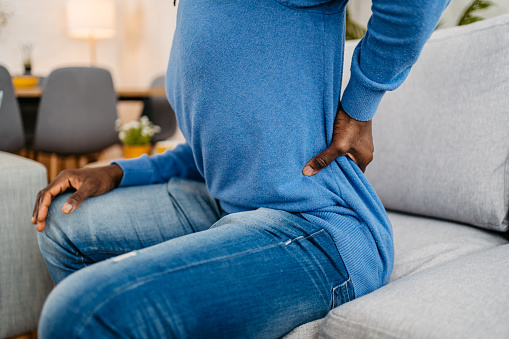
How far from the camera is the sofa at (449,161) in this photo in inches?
32.9

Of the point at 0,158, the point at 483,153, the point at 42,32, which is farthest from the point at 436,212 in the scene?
the point at 42,32

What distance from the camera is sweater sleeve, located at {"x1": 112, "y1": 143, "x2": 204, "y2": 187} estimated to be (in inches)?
38.8

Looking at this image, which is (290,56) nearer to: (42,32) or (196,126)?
(196,126)

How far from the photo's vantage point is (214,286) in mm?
536

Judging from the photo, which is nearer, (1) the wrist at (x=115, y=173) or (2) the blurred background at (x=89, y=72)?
(1) the wrist at (x=115, y=173)

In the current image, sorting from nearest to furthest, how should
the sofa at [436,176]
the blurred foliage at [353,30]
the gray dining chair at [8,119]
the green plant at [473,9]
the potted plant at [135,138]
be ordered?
the sofa at [436,176] → the green plant at [473,9] → the gray dining chair at [8,119] → the blurred foliage at [353,30] → the potted plant at [135,138]

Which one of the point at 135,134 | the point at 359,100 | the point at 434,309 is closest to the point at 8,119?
the point at 135,134

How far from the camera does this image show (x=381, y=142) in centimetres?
115

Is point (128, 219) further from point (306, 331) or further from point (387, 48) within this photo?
point (387, 48)

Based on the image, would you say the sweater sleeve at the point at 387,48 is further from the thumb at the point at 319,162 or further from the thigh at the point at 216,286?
the thigh at the point at 216,286

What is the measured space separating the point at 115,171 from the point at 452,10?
1.57m

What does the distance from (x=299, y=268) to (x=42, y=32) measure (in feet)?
15.1

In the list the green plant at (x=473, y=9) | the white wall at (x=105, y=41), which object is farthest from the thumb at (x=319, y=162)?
the white wall at (x=105, y=41)

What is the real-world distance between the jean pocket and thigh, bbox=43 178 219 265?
354 mm
